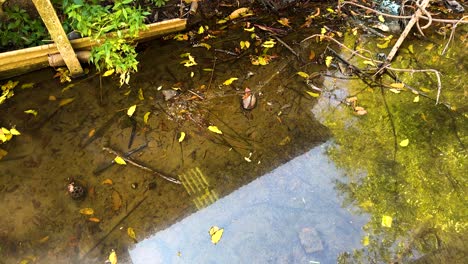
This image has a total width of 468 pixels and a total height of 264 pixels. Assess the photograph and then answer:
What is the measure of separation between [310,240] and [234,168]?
3.46ft

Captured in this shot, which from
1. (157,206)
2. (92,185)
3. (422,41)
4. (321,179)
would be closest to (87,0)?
(92,185)

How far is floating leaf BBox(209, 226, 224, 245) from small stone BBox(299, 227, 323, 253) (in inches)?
29.6

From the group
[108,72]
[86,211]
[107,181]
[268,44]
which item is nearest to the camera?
[86,211]

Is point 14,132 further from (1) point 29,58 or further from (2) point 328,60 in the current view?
(2) point 328,60

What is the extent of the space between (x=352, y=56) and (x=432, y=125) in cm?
147

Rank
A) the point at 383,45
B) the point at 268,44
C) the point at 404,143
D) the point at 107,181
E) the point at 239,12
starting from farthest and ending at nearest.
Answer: the point at 239,12, the point at 383,45, the point at 268,44, the point at 404,143, the point at 107,181

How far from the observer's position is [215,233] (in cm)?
329

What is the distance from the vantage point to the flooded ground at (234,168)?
325 cm

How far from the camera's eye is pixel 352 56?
16.6 feet

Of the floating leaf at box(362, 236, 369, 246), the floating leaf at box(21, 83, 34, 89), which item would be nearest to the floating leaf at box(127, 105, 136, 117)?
the floating leaf at box(21, 83, 34, 89)

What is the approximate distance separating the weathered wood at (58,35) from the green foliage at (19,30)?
525mm

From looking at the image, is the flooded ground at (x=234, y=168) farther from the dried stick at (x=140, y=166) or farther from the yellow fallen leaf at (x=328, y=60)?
the yellow fallen leaf at (x=328, y=60)

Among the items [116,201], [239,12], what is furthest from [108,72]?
[239,12]

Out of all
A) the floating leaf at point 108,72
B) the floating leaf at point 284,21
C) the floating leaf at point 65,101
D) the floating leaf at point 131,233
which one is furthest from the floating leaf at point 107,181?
the floating leaf at point 284,21
